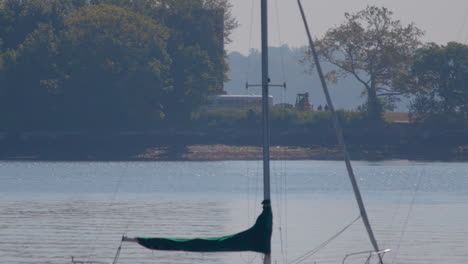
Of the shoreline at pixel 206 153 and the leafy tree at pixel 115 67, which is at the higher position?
the leafy tree at pixel 115 67

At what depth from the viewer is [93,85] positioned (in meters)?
112

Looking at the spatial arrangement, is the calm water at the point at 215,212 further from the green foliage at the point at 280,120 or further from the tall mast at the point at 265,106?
the green foliage at the point at 280,120

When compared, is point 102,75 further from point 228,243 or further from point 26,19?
point 228,243

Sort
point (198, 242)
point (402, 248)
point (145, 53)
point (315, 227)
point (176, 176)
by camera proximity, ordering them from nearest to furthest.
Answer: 1. point (198, 242)
2. point (402, 248)
3. point (315, 227)
4. point (176, 176)
5. point (145, 53)

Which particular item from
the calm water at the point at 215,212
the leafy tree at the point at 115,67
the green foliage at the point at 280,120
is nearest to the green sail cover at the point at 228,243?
the calm water at the point at 215,212

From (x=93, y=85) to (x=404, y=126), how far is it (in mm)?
35070

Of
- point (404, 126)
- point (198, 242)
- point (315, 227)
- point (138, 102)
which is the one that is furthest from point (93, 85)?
point (198, 242)

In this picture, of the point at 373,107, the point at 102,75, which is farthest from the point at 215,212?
the point at 373,107

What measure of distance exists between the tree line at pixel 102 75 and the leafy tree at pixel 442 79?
918 inches

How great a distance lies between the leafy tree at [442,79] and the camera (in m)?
115

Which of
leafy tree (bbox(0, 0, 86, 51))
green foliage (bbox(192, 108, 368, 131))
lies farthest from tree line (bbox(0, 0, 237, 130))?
leafy tree (bbox(0, 0, 86, 51))

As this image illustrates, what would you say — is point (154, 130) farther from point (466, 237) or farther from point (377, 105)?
point (466, 237)

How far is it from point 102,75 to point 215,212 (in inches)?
2488

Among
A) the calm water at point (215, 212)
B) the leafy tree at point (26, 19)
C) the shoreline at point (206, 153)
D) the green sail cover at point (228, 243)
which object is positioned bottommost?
the calm water at point (215, 212)
